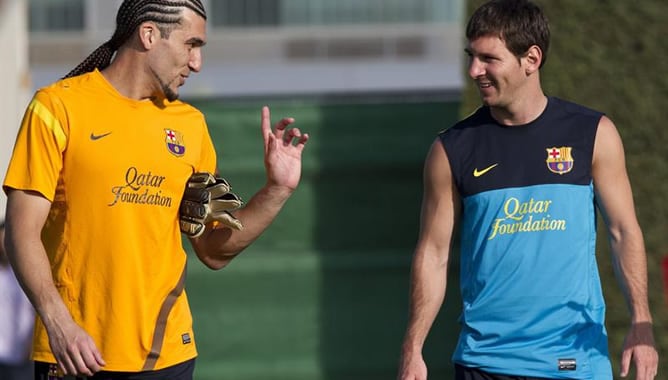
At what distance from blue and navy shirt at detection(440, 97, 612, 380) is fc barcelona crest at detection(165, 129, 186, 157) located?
3.28 ft

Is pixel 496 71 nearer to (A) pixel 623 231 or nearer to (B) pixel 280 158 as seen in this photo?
(A) pixel 623 231

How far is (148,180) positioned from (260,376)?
370 cm

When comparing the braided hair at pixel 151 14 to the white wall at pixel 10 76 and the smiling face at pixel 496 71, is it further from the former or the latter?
the white wall at pixel 10 76

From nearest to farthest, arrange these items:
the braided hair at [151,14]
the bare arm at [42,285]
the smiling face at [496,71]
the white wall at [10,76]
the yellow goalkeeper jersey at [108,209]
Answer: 1. the bare arm at [42,285]
2. the yellow goalkeeper jersey at [108,209]
3. the braided hair at [151,14]
4. the smiling face at [496,71]
5. the white wall at [10,76]

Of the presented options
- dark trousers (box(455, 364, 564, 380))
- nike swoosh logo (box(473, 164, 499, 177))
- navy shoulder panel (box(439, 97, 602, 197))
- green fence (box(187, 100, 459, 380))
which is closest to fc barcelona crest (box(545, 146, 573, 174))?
navy shoulder panel (box(439, 97, 602, 197))

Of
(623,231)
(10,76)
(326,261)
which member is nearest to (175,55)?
(623,231)

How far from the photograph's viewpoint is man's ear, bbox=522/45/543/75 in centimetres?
484

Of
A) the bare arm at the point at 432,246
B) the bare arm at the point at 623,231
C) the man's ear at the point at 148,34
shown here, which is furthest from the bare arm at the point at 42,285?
the bare arm at the point at 623,231

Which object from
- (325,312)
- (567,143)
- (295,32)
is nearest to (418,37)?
(295,32)

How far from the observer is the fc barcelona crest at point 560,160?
4.77 m

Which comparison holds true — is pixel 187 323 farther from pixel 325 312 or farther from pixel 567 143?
pixel 325 312

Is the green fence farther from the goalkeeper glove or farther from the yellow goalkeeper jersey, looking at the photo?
the yellow goalkeeper jersey

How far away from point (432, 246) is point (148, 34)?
126 cm

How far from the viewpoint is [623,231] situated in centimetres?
474
